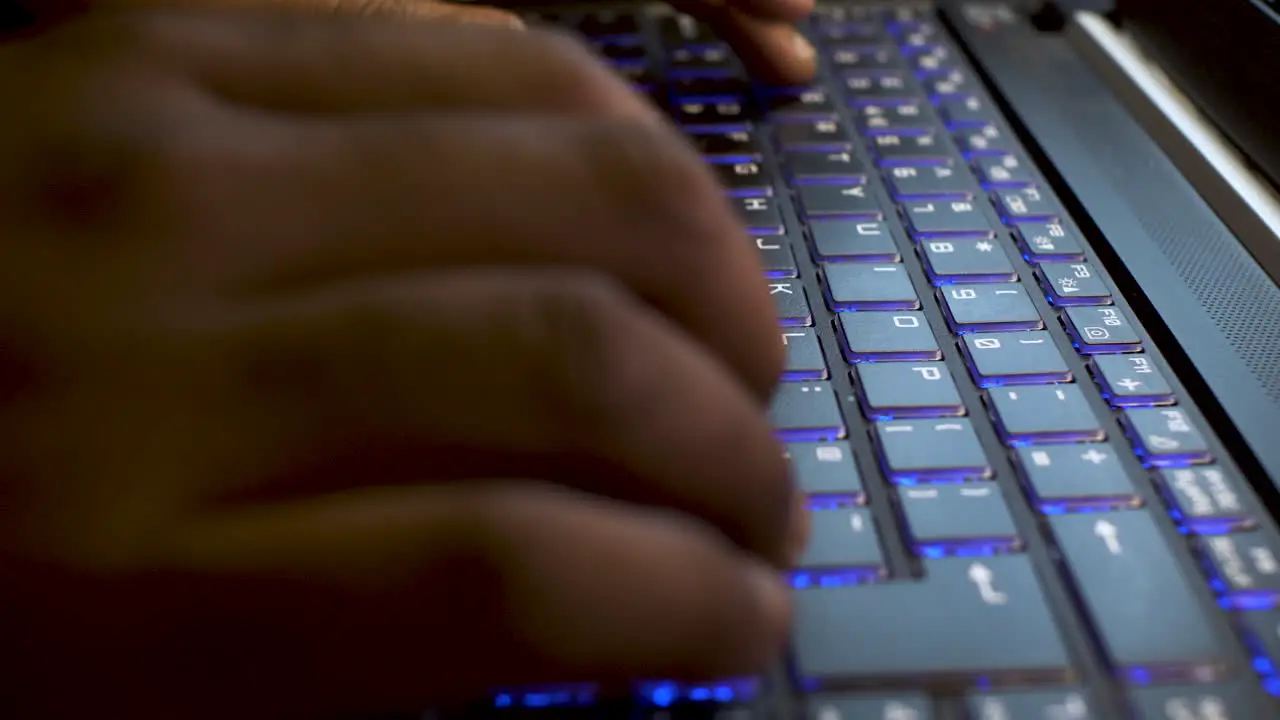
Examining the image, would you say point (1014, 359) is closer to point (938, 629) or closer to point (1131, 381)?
point (1131, 381)

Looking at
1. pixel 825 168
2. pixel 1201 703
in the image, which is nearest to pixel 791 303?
pixel 825 168

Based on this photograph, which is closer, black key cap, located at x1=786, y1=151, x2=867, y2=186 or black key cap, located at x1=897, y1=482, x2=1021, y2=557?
black key cap, located at x1=897, y1=482, x2=1021, y2=557

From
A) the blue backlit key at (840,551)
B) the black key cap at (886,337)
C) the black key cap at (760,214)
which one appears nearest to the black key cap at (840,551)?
the blue backlit key at (840,551)

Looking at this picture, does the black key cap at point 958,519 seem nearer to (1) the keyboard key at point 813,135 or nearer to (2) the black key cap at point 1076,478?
(2) the black key cap at point 1076,478

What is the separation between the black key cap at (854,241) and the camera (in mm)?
544

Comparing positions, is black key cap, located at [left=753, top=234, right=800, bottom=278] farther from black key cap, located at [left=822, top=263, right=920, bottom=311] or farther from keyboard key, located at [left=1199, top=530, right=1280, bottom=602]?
keyboard key, located at [left=1199, top=530, right=1280, bottom=602]

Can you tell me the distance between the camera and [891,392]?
1.48 feet

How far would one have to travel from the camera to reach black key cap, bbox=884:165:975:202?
59 cm

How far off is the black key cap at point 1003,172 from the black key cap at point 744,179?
0.13 meters

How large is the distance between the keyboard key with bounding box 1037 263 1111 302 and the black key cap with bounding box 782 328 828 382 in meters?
0.13

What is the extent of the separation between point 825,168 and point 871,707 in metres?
0.38

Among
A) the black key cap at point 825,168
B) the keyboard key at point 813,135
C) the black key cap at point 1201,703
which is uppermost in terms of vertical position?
the keyboard key at point 813,135

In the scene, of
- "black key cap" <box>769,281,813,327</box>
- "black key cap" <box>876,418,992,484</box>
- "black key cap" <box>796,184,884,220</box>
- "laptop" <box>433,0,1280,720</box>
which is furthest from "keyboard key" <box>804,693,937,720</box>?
"black key cap" <box>796,184,884,220</box>

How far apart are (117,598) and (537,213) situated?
0.54ft
